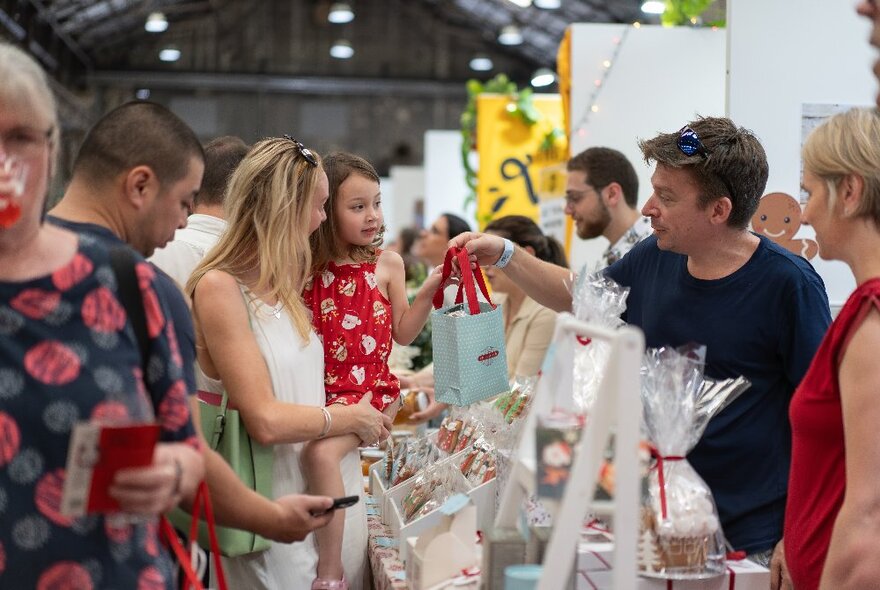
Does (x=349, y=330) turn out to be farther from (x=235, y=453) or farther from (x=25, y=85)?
(x=25, y=85)

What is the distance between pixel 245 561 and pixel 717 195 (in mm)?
1537

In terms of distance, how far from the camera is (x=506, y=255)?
3174 millimetres

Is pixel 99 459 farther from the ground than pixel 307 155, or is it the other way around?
pixel 307 155

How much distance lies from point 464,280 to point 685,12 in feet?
12.0

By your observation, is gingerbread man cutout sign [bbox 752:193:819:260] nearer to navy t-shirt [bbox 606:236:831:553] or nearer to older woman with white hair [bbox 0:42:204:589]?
navy t-shirt [bbox 606:236:831:553]

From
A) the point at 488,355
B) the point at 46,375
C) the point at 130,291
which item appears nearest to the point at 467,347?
the point at 488,355

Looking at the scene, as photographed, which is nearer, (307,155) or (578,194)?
(307,155)

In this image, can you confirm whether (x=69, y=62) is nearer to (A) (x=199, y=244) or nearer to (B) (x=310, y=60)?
(B) (x=310, y=60)

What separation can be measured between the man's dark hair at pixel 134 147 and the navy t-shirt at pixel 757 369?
143 centimetres

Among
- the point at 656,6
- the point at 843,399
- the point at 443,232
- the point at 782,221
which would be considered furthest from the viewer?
the point at 443,232

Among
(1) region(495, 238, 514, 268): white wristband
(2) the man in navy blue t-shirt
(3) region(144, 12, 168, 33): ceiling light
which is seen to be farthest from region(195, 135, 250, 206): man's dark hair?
(3) region(144, 12, 168, 33): ceiling light

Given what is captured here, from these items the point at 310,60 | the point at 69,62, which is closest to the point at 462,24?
the point at 310,60

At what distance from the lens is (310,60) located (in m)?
20.4

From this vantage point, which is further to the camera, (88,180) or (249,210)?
(249,210)
